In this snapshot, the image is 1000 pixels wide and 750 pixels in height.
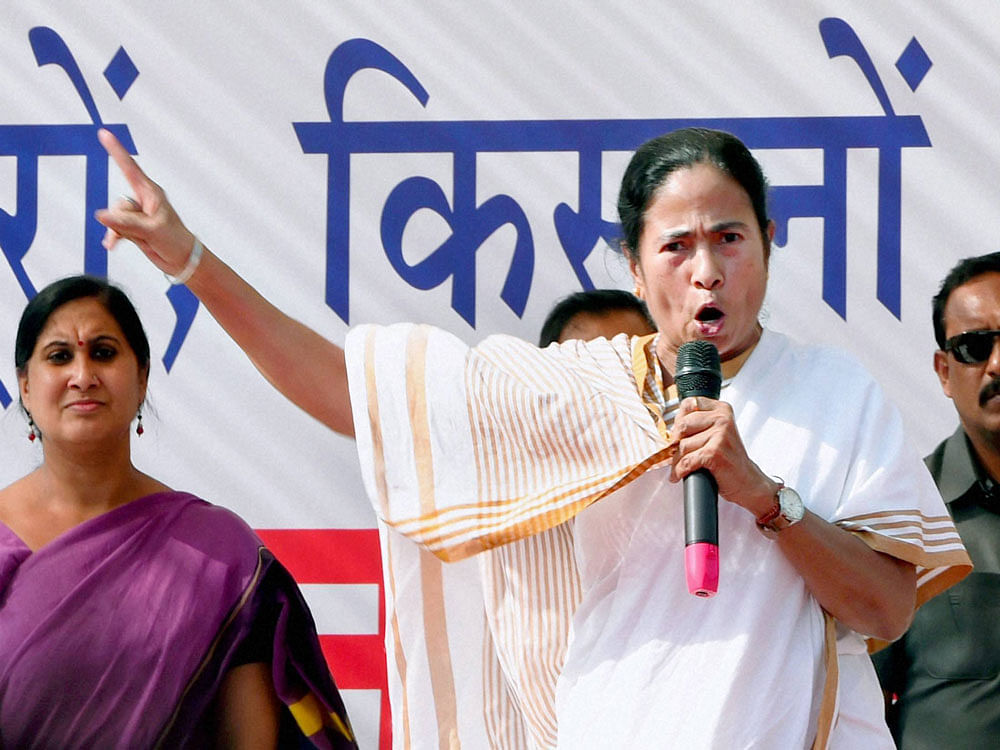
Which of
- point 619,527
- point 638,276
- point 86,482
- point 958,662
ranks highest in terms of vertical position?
point 638,276

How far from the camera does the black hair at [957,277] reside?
2.77 m

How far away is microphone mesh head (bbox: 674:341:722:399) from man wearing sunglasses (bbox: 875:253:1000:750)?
1.09 m

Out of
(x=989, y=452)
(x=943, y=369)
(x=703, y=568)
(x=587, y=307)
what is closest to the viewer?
(x=703, y=568)

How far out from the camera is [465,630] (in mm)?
1891

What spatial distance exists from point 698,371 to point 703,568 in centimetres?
26

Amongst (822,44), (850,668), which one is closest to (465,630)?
(850,668)

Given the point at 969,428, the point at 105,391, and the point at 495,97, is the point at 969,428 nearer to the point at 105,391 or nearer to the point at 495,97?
the point at 495,97

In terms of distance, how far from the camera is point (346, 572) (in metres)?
3.00

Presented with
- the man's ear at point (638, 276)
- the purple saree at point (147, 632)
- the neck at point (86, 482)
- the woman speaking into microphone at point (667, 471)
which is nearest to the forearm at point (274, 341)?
the woman speaking into microphone at point (667, 471)

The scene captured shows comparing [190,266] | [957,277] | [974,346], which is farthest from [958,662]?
[190,266]

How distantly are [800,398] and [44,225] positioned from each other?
2.04m

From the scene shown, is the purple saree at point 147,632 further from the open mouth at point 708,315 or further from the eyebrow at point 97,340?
the open mouth at point 708,315

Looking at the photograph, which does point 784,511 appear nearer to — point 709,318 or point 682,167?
point 709,318

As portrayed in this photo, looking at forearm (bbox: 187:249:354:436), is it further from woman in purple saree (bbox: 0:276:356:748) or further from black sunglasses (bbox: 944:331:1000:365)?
black sunglasses (bbox: 944:331:1000:365)
